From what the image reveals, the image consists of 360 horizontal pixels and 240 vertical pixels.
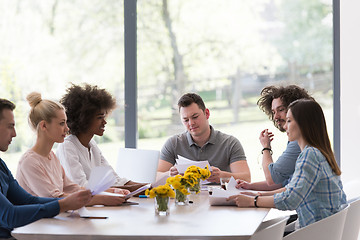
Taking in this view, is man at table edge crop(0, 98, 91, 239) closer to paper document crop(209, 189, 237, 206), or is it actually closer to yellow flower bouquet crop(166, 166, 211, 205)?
yellow flower bouquet crop(166, 166, 211, 205)

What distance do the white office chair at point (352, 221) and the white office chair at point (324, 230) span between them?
25 cm

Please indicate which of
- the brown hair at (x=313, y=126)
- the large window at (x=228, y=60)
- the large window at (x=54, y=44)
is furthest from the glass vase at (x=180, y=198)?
the large window at (x=54, y=44)

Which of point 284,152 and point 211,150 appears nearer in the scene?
point 284,152

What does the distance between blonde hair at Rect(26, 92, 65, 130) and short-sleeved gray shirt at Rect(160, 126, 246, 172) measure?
1330 mm

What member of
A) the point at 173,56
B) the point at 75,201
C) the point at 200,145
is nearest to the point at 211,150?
the point at 200,145

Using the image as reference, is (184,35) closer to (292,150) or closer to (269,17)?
(269,17)

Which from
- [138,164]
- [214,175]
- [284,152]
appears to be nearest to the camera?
[284,152]

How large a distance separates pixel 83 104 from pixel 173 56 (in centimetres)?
173

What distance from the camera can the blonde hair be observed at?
9.68 ft

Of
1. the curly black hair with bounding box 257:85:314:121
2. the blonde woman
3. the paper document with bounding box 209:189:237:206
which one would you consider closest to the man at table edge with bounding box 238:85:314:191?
the curly black hair with bounding box 257:85:314:121

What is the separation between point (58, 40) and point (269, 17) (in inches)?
79.2

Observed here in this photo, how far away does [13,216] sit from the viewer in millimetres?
2311

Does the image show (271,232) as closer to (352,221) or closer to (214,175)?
(352,221)

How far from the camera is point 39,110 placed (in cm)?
296
